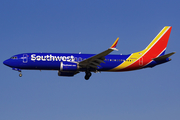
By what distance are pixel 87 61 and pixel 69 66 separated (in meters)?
2.92

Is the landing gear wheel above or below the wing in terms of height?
below

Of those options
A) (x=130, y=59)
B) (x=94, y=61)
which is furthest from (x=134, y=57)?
(x=94, y=61)

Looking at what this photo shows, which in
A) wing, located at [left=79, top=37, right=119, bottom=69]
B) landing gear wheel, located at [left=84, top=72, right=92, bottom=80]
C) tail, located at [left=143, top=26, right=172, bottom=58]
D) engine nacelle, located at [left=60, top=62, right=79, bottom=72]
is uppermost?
tail, located at [left=143, top=26, right=172, bottom=58]

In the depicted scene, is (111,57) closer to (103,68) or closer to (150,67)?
(103,68)

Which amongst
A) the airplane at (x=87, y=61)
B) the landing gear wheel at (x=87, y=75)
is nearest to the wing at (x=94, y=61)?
the airplane at (x=87, y=61)

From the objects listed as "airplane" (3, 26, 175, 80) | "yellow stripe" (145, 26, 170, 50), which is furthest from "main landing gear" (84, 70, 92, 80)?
"yellow stripe" (145, 26, 170, 50)

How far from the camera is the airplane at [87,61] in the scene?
53.2m

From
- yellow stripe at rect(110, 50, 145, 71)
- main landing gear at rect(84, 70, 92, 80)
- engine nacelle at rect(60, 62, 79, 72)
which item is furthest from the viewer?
yellow stripe at rect(110, 50, 145, 71)

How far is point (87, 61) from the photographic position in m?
53.1

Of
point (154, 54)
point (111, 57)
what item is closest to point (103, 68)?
point (111, 57)

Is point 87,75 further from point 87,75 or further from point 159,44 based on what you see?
point 159,44

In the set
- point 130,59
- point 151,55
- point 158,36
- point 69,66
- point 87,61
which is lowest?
point 69,66

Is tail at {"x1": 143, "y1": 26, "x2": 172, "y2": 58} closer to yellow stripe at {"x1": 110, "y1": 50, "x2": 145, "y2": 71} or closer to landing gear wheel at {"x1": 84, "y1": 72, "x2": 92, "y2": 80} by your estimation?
yellow stripe at {"x1": 110, "y1": 50, "x2": 145, "y2": 71}

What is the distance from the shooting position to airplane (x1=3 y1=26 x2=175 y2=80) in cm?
5322
